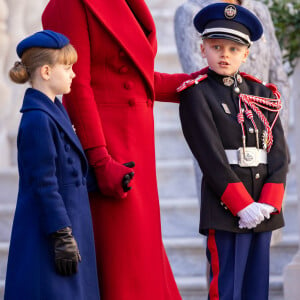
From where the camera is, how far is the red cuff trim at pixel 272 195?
3.46 metres

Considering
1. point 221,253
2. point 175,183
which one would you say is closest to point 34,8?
point 175,183

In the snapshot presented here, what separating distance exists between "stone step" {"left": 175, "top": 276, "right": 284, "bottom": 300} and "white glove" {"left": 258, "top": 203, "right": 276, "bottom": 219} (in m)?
1.59

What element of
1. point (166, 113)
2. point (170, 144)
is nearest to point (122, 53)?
point (170, 144)

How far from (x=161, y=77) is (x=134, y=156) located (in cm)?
44

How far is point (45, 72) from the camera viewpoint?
10.2ft

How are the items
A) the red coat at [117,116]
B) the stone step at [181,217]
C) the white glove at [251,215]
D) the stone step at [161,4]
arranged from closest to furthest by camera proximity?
1. the red coat at [117,116]
2. the white glove at [251,215]
3. the stone step at [181,217]
4. the stone step at [161,4]

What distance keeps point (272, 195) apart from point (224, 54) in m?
0.58

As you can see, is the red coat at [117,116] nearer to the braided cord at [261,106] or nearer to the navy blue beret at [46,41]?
the navy blue beret at [46,41]

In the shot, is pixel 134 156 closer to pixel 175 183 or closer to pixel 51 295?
pixel 51 295

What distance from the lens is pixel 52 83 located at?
10.2 feet

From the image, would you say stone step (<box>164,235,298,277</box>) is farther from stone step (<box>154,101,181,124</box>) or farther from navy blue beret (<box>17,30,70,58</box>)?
navy blue beret (<box>17,30,70,58</box>)

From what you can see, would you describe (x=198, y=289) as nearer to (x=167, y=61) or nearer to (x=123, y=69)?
(x=123, y=69)

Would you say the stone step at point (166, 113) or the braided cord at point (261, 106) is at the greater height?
the stone step at point (166, 113)

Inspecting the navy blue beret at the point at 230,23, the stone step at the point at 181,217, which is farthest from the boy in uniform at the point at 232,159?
the stone step at the point at 181,217
